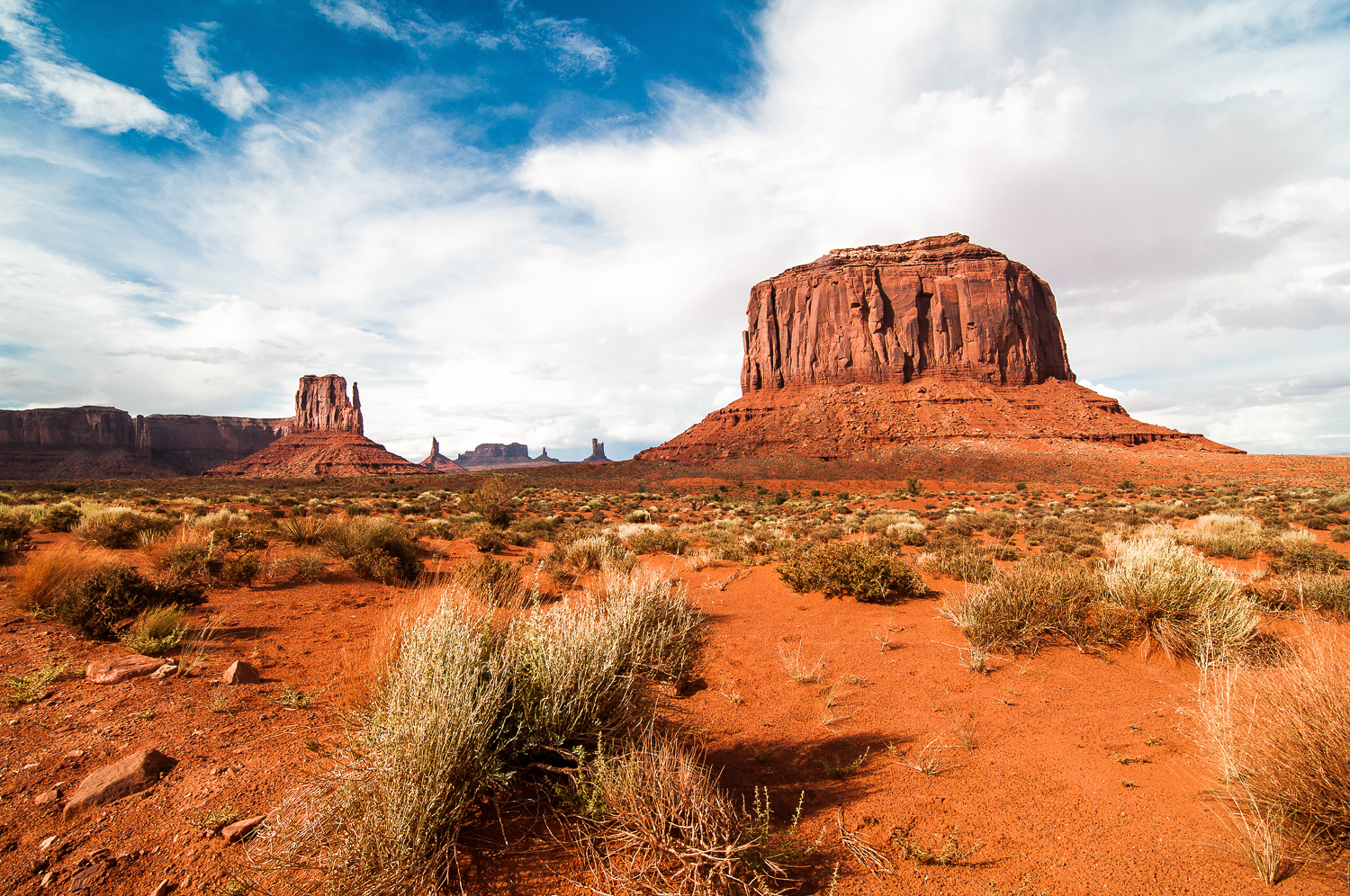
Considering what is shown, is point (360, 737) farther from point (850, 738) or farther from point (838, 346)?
point (838, 346)

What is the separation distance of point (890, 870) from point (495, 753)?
220 centimetres

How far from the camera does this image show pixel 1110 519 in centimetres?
1659

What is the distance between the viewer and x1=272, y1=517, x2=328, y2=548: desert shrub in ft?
36.1

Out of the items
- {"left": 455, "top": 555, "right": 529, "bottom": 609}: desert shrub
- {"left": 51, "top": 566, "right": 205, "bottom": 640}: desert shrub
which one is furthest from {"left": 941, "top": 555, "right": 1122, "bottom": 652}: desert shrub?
{"left": 51, "top": 566, "right": 205, "bottom": 640}: desert shrub

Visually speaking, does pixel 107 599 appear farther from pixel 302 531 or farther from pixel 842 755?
pixel 842 755

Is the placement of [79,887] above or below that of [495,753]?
below

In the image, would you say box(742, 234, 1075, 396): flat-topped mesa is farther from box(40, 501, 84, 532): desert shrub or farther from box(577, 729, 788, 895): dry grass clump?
box(577, 729, 788, 895): dry grass clump

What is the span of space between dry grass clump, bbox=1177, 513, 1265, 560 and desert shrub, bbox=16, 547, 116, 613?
18390mm

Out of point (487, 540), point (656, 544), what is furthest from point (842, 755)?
point (487, 540)

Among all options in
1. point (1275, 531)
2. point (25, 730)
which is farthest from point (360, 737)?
point (1275, 531)

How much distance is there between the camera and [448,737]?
2557 millimetres

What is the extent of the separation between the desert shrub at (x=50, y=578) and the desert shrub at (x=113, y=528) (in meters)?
4.28

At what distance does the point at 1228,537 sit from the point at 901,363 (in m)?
69.3

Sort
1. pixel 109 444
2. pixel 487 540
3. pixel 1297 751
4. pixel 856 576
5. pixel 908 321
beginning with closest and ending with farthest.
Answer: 1. pixel 1297 751
2. pixel 856 576
3. pixel 487 540
4. pixel 908 321
5. pixel 109 444
